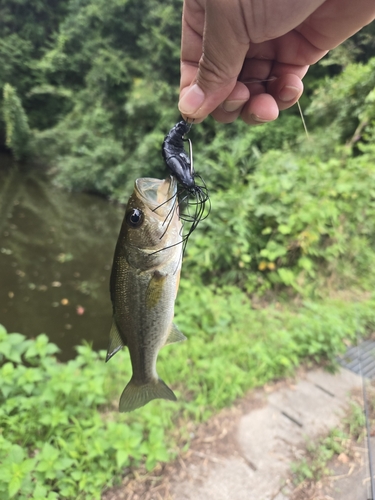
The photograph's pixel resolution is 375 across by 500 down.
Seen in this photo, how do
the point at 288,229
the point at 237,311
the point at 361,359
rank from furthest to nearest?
the point at 288,229 → the point at 237,311 → the point at 361,359

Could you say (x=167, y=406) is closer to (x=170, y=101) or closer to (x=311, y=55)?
(x=311, y=55)

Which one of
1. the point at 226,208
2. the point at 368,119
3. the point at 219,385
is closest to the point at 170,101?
the point at 368,119

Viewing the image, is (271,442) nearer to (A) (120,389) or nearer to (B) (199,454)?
(B) (199,454)

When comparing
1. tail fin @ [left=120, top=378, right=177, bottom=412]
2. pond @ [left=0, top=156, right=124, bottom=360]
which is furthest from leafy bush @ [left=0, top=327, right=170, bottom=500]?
pond @ [left=0, top=156, right=124, bottom=360]

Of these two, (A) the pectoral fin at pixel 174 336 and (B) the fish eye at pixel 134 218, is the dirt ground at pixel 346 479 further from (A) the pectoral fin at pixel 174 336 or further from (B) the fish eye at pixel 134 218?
(B) the fish eye at pixel 134 218

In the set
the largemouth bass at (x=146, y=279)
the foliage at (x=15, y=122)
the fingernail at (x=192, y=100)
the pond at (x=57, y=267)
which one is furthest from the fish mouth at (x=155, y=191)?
the foliage at (x=15, y=122)

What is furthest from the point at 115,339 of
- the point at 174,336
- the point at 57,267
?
the point at 57,267
